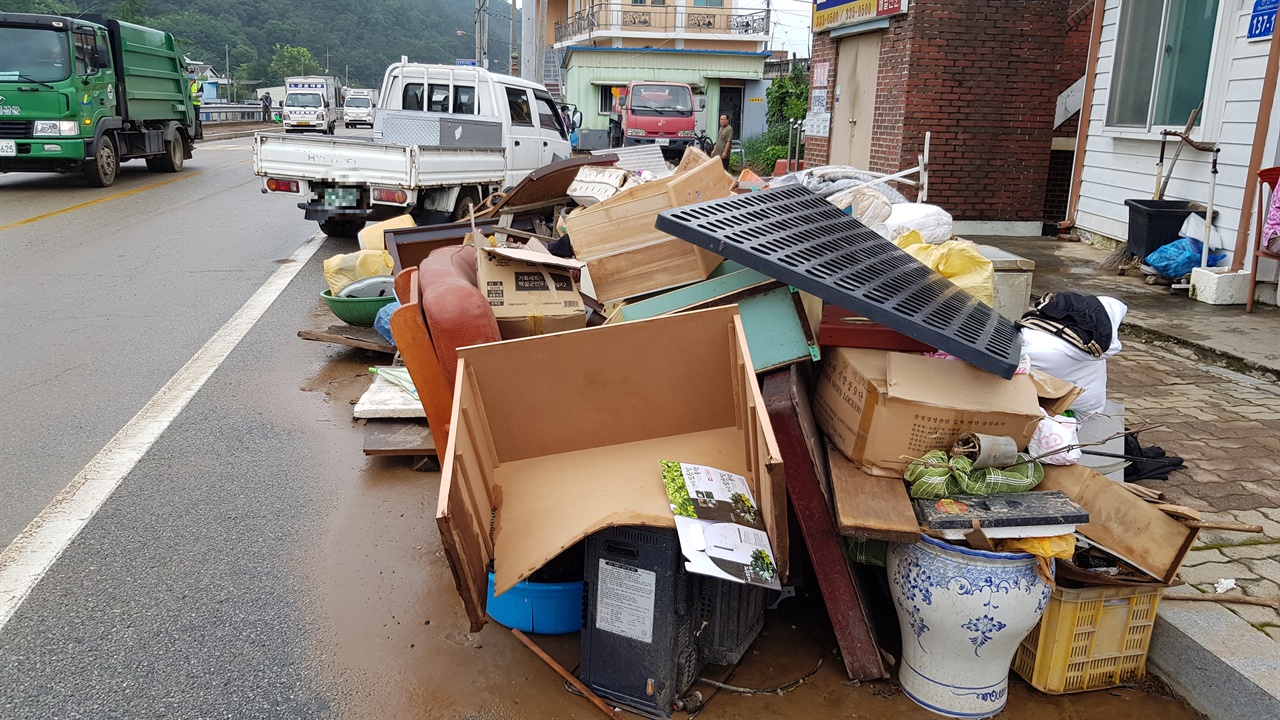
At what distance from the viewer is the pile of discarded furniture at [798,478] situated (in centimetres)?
283

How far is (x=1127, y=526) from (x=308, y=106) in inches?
1759

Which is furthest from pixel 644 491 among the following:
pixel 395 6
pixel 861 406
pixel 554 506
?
pixel 395 6

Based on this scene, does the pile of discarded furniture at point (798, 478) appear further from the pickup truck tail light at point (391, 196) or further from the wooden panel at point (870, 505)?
the pickup truck tail light at point (391, 196)

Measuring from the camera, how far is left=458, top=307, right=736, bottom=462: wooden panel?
3.29 metres

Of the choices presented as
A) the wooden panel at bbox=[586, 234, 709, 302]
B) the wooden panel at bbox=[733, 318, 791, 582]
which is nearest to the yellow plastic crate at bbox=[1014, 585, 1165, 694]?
the wooden panel at bbox=[733, 318, 791, 582]

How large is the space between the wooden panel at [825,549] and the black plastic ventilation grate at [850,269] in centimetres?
45

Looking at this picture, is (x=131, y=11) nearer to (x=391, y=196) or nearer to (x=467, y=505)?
(x=391, y=196)

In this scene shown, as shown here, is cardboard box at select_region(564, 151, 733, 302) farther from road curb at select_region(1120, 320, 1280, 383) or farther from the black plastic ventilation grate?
road curb at select_region(1120, 320, 1280, 383)

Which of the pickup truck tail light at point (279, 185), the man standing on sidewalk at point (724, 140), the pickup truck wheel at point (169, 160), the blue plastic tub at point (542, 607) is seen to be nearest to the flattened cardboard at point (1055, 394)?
the blue plastic tub at point (542, 607)

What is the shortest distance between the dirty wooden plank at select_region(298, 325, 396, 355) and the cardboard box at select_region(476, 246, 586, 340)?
8.01 ft

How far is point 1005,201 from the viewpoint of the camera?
1166 cm

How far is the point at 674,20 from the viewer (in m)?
42.1

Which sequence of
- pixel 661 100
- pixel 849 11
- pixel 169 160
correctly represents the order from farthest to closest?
pixel 661 100, pixel 169 160, pixel 849 11

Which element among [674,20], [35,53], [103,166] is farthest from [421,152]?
[674,20]
